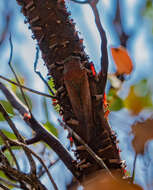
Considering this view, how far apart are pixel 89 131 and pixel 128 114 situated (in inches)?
5.5

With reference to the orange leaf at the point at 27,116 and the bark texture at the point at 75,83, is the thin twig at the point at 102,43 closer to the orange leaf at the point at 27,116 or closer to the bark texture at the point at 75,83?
the bark texture at the point at 75,83

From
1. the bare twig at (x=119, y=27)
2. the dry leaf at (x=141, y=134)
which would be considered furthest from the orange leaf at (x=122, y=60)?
the dry leaf at (x=141, y=134)

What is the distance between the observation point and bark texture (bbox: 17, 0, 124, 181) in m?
0.71

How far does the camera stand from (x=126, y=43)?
0.66m

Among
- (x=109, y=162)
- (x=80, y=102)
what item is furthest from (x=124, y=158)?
(x=80, y=102)

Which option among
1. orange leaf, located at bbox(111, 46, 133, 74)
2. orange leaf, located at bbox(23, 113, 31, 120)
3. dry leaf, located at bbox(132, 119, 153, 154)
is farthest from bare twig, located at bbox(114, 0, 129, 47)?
orange leaf, located at bbox(23, 113, 31, 120)

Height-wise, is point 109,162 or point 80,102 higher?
point 80,102

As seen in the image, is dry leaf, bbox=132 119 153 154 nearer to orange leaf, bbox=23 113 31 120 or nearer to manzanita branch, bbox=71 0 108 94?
manzanita branch, bbox=71 0 108 94

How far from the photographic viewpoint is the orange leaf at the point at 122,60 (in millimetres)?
681

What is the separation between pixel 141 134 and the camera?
0.46 m

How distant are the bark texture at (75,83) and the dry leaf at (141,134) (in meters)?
0.24

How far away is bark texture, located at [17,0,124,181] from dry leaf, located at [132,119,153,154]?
0.77 ft

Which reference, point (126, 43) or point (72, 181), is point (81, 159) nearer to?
point (72, 181)

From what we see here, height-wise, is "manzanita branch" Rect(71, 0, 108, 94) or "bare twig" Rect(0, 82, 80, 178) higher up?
"manzanita branch" Rect(71, 0, 108, 94)
